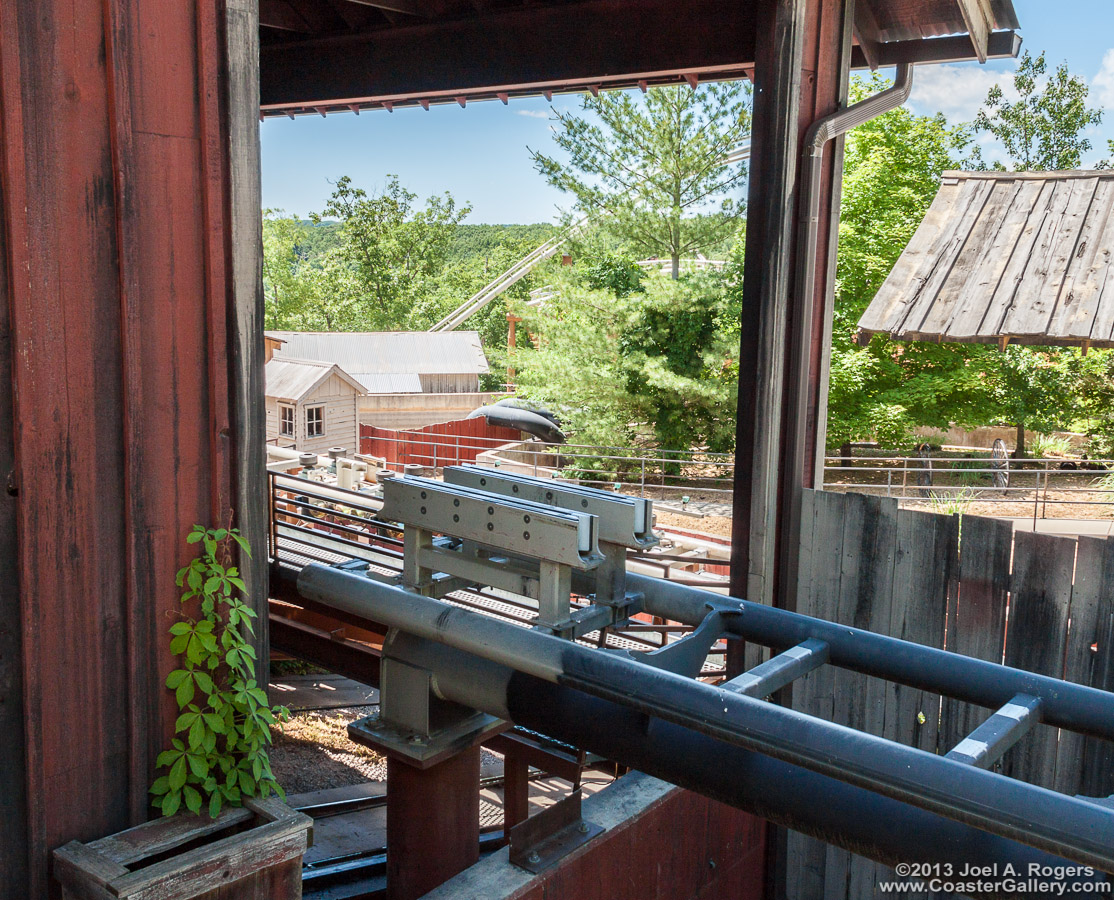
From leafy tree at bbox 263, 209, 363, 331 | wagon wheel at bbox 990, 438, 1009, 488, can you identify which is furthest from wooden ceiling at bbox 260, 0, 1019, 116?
leafy tree at bbox 263, 209, 363, 331

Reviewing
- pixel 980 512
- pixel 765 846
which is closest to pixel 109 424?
pixel 765 846

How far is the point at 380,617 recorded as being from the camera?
11.9 ft

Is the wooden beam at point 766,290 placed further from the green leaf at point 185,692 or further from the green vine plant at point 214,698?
the green leaf at point 185,692

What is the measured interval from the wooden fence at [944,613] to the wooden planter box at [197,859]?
294cm

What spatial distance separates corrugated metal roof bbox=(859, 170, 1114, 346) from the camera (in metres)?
5.58

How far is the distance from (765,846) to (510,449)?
2013 centimetres

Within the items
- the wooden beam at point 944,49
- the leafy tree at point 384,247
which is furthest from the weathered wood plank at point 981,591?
the leafy tree at point 384,247

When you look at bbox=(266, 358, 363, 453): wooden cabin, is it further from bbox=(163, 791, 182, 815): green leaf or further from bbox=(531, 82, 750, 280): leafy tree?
bbox=(163, 791, 182, 815): green leaf

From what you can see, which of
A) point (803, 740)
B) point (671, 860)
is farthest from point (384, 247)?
point (803, 740)

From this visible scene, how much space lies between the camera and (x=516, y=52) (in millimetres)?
6047

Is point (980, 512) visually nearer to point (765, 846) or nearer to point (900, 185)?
point (900, 185)

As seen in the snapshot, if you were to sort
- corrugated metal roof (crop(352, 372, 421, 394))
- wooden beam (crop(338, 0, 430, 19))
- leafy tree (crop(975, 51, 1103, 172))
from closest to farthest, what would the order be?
wooden beam (crop(338, 0, 430, 19)), leafy tree (crop(975, 51, 1103, 172)), corrugated metal roof (crop(352, 372, 421, 394))

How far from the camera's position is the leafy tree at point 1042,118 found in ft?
108

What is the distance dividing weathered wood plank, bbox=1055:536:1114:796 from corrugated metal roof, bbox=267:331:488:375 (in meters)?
38.2
